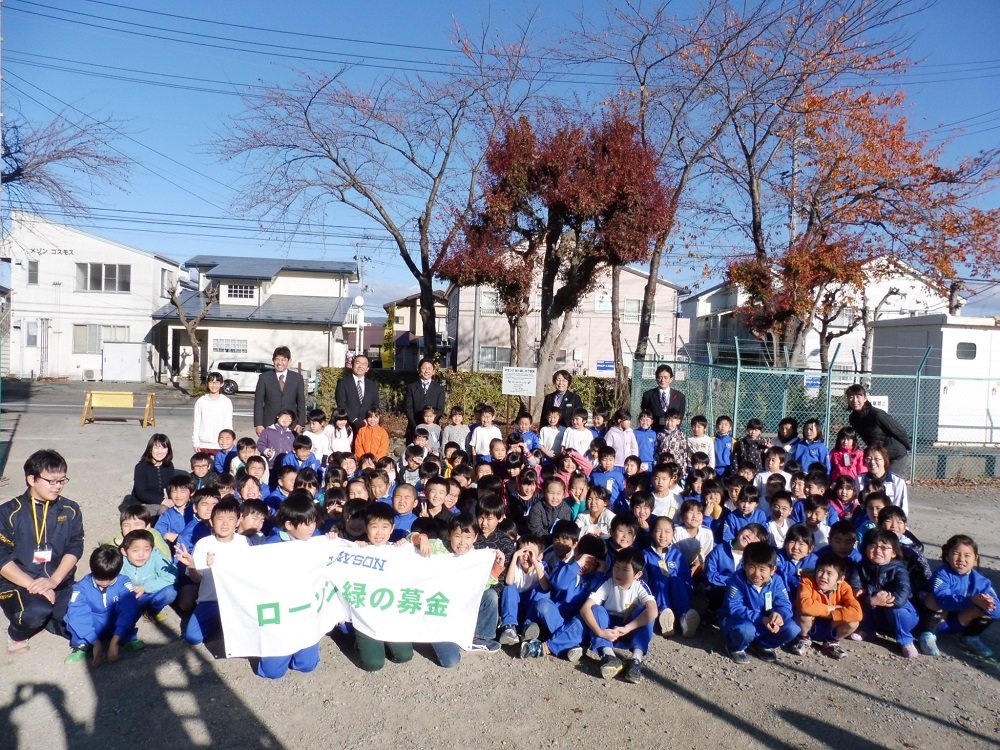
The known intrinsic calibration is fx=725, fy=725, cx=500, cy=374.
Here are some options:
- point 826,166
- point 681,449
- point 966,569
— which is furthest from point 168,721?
point 826,166

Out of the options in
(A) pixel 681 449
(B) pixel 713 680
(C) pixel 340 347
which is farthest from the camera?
(C) pixel 340 347

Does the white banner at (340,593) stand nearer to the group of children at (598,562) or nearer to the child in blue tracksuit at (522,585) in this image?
the group of children at (598,562)

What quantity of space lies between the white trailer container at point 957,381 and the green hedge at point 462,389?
597cm

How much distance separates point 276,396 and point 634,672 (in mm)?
4938

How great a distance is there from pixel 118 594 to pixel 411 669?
186 cm

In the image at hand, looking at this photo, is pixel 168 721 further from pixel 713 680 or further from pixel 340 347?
pixel 340 347

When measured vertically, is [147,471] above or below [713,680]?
above

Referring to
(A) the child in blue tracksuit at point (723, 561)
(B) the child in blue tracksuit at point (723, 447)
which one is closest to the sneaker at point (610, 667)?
(A) the child in blue tracksuit at point (723, 561)

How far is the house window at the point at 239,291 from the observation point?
31.6 meters

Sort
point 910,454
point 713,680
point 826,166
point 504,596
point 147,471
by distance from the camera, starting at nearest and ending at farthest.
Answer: point 713,680, point 504,596, point 147,471, point 910,454, point 826,166

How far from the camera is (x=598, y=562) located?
4930 mm

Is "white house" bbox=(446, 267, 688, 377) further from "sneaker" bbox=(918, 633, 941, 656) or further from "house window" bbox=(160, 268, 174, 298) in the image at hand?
"sneaker" bbox=(918, 633, 941, 656)

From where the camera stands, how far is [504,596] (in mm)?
4914

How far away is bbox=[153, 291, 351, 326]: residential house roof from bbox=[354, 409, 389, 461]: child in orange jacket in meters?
22.7
